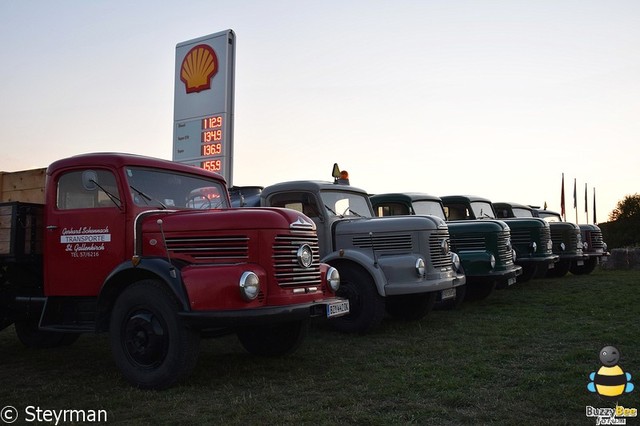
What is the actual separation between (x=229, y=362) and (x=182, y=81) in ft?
37.7

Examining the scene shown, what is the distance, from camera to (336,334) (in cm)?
768

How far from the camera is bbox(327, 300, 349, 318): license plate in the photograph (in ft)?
17.8

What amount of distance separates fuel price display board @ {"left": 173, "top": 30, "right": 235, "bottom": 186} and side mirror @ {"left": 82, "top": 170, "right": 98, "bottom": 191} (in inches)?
343

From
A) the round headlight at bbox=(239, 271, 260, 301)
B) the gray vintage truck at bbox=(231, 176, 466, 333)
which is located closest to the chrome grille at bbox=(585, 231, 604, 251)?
the gray vintage truck at bbox=(231, 176, 466, 333)

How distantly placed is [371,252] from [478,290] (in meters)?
3.82

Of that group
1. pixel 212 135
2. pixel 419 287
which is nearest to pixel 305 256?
pixel 419 287

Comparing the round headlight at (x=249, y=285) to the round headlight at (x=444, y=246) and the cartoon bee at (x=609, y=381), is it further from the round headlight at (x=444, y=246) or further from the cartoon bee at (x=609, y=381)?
the round headlight at (x=444, y=246)

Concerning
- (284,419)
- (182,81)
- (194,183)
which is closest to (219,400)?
(284,419)

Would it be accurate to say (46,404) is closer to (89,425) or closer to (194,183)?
(89,425)

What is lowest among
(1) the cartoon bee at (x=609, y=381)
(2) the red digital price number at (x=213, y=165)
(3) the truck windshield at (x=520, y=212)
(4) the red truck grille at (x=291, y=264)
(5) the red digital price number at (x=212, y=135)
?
(1) the cartoon bee at (x=609, y=381)

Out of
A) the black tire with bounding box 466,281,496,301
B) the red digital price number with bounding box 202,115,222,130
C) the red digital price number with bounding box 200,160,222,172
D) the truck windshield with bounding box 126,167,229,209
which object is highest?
the red digital price number with bounding box 202,115,222,130

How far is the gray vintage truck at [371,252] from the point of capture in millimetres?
7594

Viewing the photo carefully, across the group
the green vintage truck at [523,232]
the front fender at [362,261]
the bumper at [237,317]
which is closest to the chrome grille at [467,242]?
the green vintage truck at [523,232]

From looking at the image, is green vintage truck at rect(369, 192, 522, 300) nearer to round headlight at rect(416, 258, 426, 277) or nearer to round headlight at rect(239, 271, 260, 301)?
round headlight at rect(416, 258, 426, 277)
